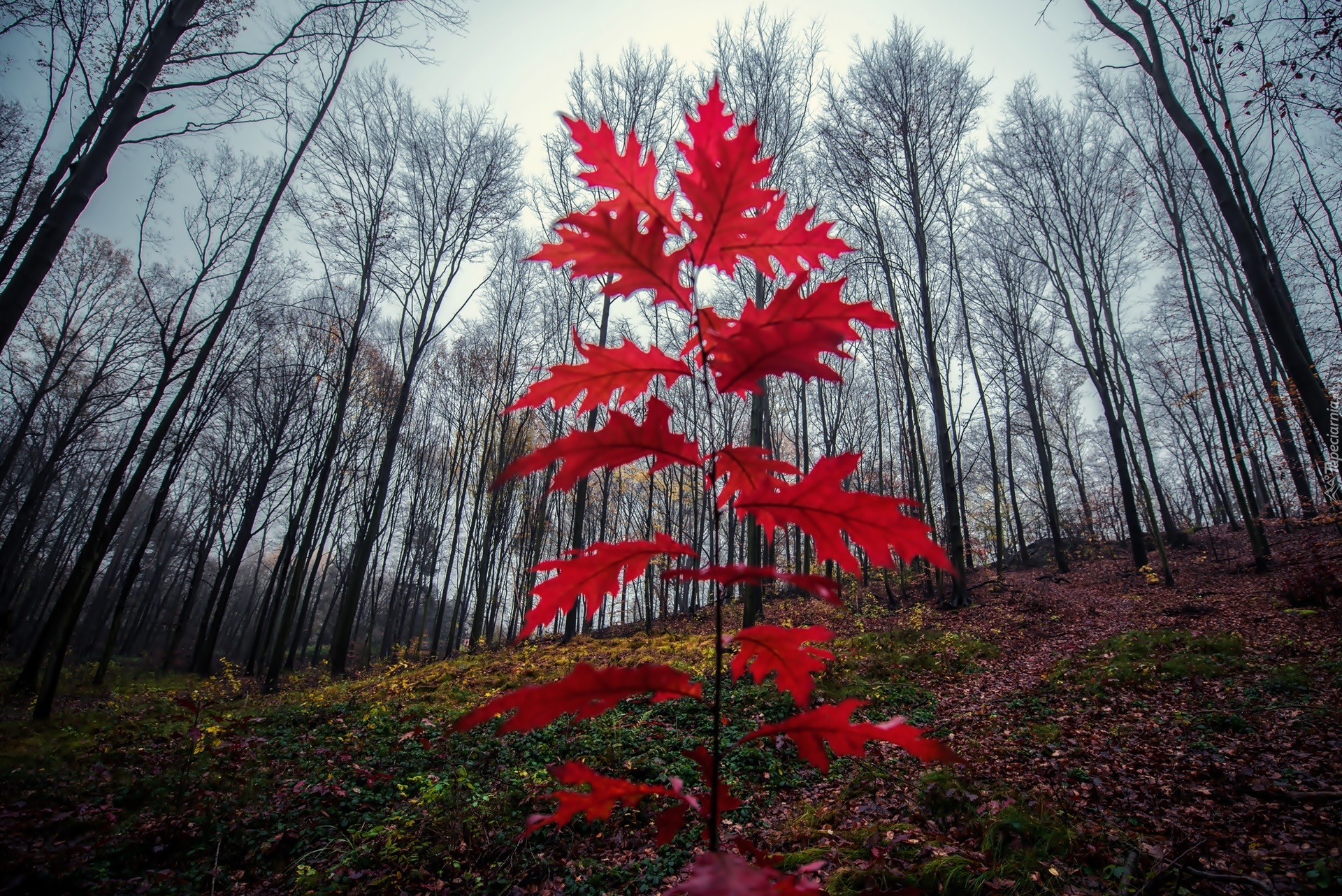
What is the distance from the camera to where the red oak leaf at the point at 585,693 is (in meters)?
0.67

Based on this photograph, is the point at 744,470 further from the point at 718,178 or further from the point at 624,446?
the point at 718,178

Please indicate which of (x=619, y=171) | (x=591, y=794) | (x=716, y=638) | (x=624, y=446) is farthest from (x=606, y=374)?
(x=591, y=794)

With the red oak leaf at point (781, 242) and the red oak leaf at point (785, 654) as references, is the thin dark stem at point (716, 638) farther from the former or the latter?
the red oak leaf at point (781, 242)

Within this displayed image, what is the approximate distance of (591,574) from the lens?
928mm

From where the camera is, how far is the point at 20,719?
6.50m

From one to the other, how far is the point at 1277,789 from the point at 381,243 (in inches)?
610

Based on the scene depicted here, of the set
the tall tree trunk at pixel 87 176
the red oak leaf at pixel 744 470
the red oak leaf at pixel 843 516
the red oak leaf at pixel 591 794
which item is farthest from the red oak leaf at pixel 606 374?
the tall tree trunk at pixel 87 176

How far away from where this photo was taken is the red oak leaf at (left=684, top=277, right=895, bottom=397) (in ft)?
2.83

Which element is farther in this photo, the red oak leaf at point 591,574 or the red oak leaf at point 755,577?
the red oak leaf at point 591,574

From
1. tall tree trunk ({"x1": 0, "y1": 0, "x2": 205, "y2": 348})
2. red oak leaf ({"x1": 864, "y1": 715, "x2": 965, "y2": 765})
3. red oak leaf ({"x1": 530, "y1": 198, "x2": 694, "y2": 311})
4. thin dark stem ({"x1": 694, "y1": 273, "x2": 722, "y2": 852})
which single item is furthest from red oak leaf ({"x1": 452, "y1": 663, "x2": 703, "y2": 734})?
tall tree trunk ({"x1": 0, "y1": 0, "x2": 205, "y2": 348})

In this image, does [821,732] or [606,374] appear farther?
[606,374]

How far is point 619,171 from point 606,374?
42 centimetres

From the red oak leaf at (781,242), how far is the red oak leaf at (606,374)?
28 cm

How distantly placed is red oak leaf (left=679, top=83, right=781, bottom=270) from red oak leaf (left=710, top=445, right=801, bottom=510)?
0.37 metres
